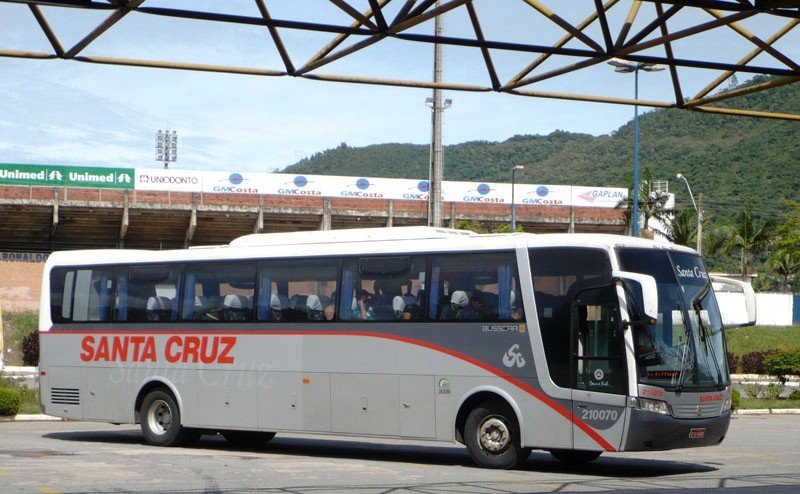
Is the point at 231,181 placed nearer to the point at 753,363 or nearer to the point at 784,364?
the point at 753,363

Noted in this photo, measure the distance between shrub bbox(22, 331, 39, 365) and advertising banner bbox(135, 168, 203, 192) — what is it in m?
21.6

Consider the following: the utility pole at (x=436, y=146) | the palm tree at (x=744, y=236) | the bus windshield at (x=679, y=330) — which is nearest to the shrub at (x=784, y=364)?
the utility pole at (x=436, y=146)

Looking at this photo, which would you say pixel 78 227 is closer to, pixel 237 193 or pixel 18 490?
pixel 237 193

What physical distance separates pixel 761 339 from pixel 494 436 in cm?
4449

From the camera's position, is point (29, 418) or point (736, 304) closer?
point (736, 304)

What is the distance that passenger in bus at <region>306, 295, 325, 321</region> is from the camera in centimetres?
1705

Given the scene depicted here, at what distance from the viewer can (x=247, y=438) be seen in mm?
19719

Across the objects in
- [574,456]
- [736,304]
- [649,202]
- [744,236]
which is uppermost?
[649,202]

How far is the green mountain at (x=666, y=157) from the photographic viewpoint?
114000mm

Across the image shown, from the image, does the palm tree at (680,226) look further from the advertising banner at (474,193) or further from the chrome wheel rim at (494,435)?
the chrome wheel rim at (494,435)

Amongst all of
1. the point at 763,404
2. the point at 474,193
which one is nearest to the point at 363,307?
the point at 763,404

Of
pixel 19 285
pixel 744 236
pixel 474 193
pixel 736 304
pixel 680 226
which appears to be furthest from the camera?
pixel 744 236

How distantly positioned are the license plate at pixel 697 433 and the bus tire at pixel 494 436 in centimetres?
224

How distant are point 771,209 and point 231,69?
340 ft
